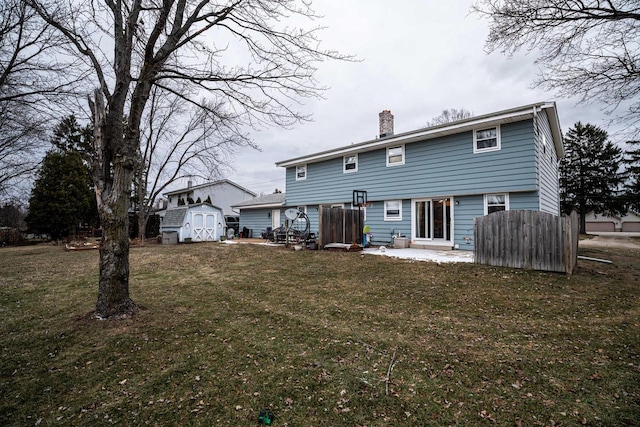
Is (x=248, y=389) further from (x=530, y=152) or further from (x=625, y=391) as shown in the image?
(x=530, y=152)

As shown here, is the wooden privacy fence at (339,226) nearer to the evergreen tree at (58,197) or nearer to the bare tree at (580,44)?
the bare tree at (580,44)

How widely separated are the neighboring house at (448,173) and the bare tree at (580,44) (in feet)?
12.2

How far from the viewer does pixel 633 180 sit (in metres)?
28.1

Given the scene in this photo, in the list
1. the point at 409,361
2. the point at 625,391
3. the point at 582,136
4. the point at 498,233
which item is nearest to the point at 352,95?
the point at 498,233

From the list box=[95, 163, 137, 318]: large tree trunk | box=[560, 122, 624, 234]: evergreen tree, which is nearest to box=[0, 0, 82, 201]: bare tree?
box=[95, 163, 137, 318]: large tree trunk

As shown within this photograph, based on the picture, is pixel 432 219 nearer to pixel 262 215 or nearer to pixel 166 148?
pixel 262 215

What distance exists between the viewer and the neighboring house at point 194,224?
20.5 m

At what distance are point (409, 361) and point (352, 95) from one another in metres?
9.06

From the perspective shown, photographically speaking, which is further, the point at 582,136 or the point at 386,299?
the point at 582,136

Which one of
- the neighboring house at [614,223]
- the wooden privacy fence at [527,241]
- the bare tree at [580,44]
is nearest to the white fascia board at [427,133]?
the bare tree at [580,44]

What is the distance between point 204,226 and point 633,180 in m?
41.5

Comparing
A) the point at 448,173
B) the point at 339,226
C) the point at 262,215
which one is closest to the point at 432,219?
the point at 448,173

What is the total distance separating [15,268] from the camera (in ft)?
33.9

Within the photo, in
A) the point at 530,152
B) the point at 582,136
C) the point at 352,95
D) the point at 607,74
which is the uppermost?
the point at 582,136
